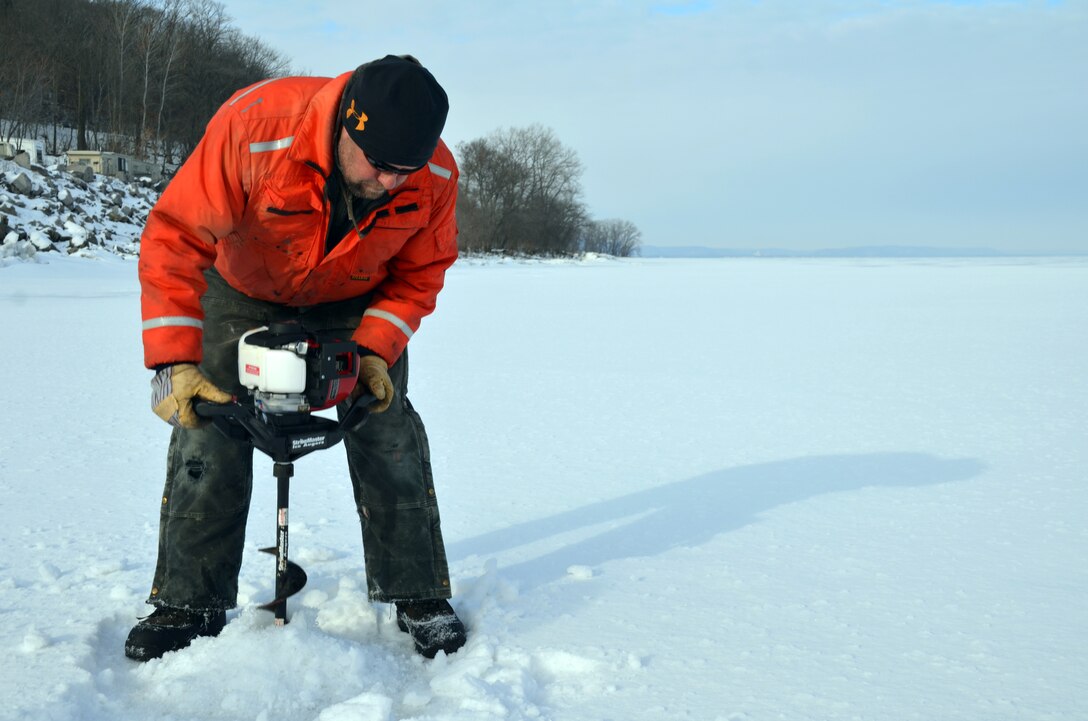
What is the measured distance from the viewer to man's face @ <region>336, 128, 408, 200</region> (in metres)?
1.92

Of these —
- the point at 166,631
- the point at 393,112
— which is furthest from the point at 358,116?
the point at 166,631

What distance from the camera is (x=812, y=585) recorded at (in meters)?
Result: 2.49

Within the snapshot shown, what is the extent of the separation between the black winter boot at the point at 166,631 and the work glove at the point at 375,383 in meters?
0.64

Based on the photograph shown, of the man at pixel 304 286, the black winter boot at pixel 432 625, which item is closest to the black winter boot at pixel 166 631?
the man at pixel 304 286

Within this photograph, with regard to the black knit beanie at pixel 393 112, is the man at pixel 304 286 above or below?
below

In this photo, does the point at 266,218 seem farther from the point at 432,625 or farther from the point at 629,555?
the point at 629,555

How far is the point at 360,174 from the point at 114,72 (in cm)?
3817

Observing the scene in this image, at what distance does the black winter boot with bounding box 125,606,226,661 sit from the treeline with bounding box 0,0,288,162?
33761mm

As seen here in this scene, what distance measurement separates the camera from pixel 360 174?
1.95 metres

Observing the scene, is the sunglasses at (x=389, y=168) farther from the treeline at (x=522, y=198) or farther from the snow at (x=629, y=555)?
the treeline at (x=522, y=198)

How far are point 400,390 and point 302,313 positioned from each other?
1.06 feet

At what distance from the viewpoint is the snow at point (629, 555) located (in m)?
1.90

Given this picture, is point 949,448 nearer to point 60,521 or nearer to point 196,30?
point 60,521

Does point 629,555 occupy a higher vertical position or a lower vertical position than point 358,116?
lower
